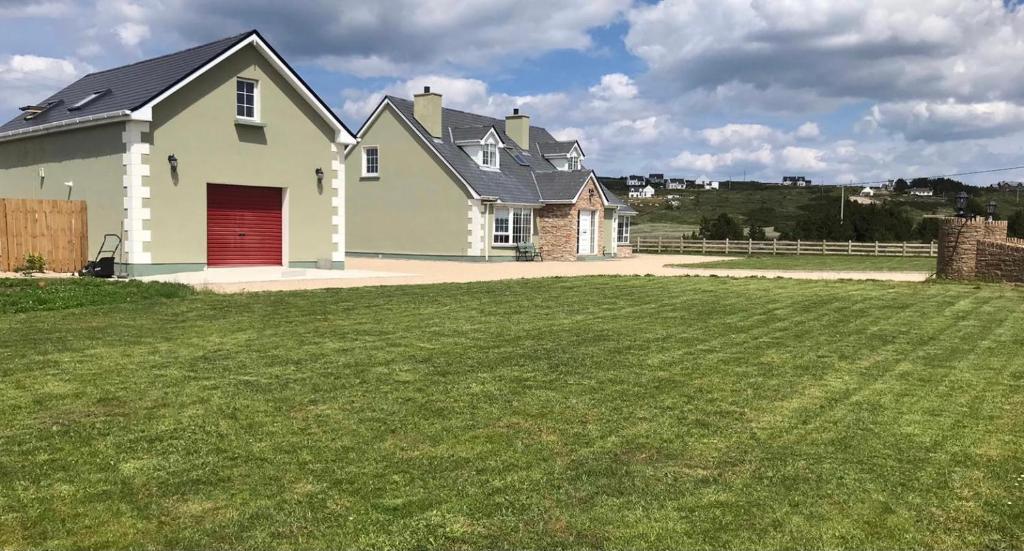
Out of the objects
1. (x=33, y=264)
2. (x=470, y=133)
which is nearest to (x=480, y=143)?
(x=470, y=133)

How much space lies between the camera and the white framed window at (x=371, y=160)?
3538 cm

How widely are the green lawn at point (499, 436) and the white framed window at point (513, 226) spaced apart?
2300 cm

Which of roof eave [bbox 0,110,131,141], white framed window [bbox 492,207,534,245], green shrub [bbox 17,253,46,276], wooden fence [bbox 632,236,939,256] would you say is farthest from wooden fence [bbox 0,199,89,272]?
wooden fence [bbox 632,236,939,256]

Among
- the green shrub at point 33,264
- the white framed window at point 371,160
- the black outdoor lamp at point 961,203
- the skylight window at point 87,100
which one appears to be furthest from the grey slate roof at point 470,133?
the green shrub at point 33,264

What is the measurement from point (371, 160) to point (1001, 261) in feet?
81.2

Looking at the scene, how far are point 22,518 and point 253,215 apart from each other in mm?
18591

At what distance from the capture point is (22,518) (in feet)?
13.5

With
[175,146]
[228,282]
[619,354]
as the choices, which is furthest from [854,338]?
[175,146]

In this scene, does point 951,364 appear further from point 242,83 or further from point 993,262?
point 242,83

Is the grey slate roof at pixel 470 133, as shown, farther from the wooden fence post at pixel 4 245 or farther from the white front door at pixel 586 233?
the wooden fence post at pixel 4 245

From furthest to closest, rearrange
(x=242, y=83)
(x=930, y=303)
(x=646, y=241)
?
(x=646, y=241) → (x=242, y=83) → (x=930, y=303)

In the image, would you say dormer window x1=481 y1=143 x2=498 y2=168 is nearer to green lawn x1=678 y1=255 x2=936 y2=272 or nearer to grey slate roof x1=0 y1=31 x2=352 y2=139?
green lawn x1=678 y1=255 x2=936 y2=272

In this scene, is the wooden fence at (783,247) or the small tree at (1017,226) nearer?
the wooden fence at (783,247)

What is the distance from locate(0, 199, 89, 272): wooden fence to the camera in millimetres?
Answer: 18922
